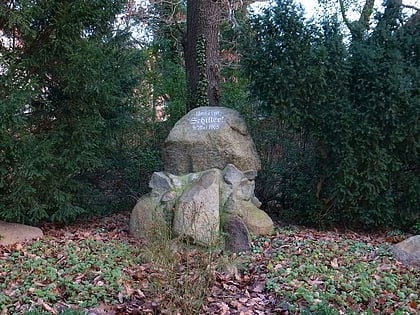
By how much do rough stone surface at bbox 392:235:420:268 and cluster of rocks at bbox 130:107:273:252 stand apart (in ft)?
4.68

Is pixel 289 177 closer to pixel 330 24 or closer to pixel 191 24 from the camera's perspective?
pixel 330 24

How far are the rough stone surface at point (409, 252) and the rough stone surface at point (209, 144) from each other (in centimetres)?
187

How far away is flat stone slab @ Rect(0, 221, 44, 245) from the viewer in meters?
5.13

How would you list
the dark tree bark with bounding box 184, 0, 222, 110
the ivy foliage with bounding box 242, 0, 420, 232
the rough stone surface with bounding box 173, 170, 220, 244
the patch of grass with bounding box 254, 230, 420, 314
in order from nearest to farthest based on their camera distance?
the patch of grass with bounding box 254, 230, 420, 314
the rough stone surface with bounding box 173, 170, 220, 244
the ivy foliage with bounding box 242, 0, 420, 232
the dark tree bark with bounding box 184, 0, 222, 110

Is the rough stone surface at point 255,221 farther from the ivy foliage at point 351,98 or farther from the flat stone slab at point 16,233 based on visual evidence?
the flat stone slab at point 16,233

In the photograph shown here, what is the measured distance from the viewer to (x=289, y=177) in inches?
268

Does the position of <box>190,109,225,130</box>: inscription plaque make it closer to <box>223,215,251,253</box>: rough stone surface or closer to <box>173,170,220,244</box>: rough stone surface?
<box>173,170,220,244</box>: rough stone surface

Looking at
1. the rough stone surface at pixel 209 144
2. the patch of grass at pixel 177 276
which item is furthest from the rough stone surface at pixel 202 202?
the patch of grass at pixel 177 276

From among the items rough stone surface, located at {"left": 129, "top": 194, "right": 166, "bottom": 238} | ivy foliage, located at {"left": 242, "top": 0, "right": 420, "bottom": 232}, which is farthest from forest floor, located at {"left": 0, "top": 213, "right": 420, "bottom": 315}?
ivy foliage, located at {"left": 242, "top": 0, "right": 420, "bottom": 232}

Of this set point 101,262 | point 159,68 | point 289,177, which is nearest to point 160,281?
point 101,262

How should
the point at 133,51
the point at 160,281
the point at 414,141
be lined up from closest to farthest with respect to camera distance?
1. the point at 160,281
2. the point at 414,141
3. the point at 133,51

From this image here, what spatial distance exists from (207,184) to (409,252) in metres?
2.16

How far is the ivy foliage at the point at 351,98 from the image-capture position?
5629mm

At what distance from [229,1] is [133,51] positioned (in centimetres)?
237
